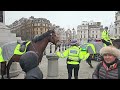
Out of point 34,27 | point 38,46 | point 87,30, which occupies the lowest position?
point 38,46

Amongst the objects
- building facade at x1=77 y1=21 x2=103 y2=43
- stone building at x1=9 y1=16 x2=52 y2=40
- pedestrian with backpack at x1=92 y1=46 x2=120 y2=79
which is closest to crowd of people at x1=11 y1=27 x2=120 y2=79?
pedestrian with backpack at x1=92 y1=46 x2=120 y2=79

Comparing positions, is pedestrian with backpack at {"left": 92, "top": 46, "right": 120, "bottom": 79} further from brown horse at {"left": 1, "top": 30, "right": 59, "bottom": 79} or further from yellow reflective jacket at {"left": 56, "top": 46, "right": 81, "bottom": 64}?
brown horse at {"left": 1, "top": 30, "right": 59, "bottom": 79}

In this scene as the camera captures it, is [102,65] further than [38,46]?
No

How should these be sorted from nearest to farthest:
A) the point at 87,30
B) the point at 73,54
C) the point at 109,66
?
1. the point at 109,66
2. the point at 73,54
3. the point at 87,30

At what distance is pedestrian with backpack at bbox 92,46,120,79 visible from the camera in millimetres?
2812

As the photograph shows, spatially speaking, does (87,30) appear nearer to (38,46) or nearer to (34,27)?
(34,27)

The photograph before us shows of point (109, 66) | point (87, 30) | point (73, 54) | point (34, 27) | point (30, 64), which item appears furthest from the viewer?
point (87, 30)

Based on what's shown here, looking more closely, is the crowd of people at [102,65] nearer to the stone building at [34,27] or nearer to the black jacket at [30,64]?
the black jacket at [30,64]

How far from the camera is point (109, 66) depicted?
289 centimetres

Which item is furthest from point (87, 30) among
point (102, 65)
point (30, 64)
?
point (30, 64)
